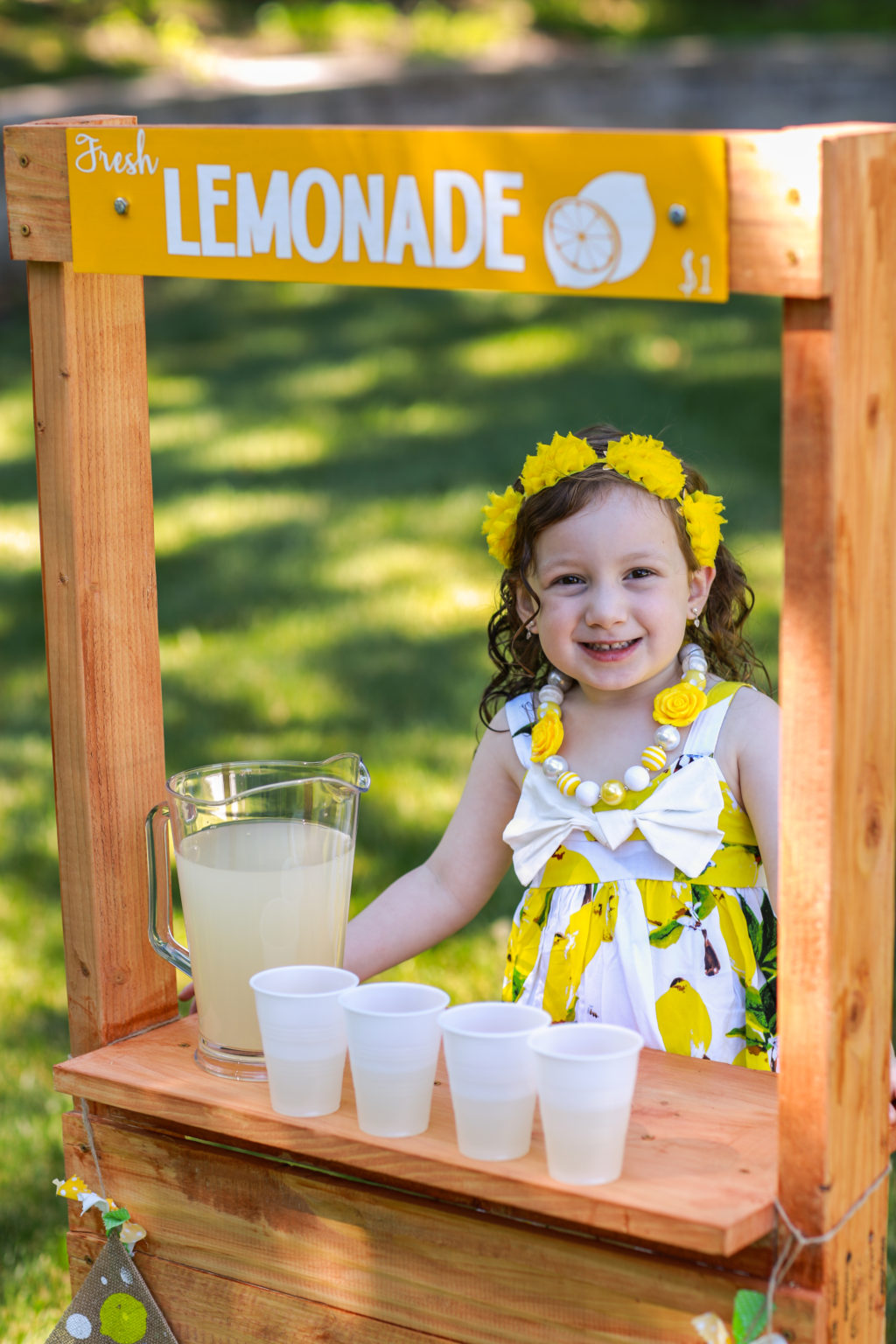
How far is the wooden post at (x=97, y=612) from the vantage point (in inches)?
70.4

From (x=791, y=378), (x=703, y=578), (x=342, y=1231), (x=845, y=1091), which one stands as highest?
(x=791, y=378)

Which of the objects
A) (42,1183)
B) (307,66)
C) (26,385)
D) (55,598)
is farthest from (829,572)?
(307,66)

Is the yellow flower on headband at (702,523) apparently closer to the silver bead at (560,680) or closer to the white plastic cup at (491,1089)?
the silver bead at (560,680)

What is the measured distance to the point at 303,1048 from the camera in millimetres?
1590

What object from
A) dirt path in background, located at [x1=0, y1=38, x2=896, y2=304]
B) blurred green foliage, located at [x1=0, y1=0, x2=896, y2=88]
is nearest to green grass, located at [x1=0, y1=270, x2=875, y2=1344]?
dirt path in background, located at [x1=0, y1=38, x2=896, y2=304]

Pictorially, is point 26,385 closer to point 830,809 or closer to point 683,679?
point 683,679

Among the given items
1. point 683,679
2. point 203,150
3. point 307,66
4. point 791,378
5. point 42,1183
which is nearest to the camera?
point 791,378

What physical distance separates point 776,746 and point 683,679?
160 millimetres

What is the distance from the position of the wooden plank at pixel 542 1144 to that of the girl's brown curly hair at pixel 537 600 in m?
0.57

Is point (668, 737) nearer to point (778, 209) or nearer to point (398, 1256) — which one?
point (398, 1256)

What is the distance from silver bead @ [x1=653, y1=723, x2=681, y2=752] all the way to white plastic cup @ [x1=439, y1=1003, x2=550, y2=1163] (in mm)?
496

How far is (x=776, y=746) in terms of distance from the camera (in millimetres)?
1852

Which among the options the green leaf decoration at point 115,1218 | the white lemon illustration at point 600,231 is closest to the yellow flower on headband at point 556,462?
the white lemon illustration at point 600,231

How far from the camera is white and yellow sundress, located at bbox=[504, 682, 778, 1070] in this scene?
73.9 inches
